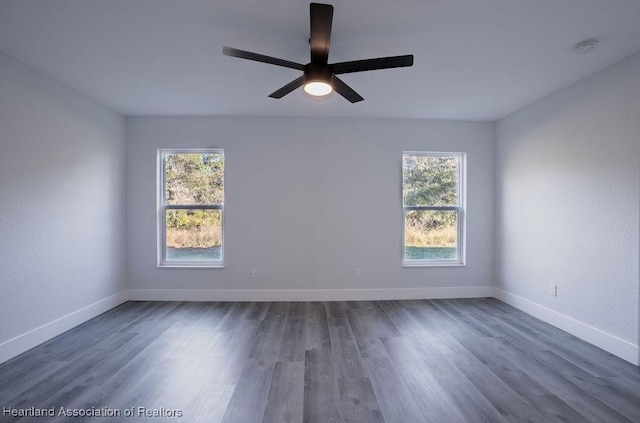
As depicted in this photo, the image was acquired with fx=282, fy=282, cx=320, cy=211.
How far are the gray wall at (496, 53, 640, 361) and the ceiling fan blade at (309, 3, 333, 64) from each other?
8.72 feet

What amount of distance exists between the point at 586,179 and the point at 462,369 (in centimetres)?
223

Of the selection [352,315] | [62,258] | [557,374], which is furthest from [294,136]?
[557,374]

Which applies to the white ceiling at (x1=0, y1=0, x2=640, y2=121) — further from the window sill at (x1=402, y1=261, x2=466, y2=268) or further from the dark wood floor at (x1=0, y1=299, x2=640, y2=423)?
the dark wood floor at (x1=0, y1=299, x2=640, y2=423)

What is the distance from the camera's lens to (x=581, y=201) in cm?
282

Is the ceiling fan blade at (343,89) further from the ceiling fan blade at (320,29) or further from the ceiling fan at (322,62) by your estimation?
the ceiling fan blade at (320,29)

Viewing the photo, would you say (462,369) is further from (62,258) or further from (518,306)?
(62,258)

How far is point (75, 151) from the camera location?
3100 mm

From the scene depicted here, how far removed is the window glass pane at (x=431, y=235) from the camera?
4.09m

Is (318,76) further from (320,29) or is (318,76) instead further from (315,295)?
(315,295)

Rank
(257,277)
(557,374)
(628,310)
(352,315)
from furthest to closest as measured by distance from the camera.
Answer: (257,277) → (352,315) → (628,310) → (557,374)

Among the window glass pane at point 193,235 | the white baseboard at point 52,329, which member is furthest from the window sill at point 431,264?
the white baseboard at point 52,329

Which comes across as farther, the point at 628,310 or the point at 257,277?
the point at 257,277

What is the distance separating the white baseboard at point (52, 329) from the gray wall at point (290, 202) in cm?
47

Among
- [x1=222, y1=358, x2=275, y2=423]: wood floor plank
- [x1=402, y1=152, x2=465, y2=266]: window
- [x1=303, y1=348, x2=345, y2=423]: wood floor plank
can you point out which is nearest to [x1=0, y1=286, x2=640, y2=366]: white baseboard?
[x1=402, y1=152, x2=465, y2=266]: window
